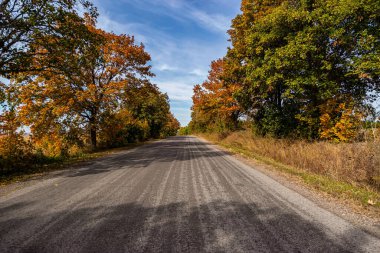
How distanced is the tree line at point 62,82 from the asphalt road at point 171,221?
20.4ft

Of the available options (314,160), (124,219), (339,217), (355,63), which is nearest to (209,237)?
(124,219)

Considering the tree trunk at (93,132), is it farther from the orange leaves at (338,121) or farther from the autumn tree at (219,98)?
the orange leaves at (338,121)

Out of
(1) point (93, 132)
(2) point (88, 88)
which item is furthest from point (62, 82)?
(1) point (93, 132)

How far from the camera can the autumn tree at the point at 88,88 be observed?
499 inches

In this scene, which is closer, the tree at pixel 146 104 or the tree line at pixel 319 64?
the tree line at pixel 319 64

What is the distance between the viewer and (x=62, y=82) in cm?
1420

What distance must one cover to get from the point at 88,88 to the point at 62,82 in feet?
6.01

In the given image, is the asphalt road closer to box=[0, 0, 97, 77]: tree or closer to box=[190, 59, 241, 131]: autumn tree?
box=[0, 0, 97, 77]: tree

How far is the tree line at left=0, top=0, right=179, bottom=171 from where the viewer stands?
28.5 ft

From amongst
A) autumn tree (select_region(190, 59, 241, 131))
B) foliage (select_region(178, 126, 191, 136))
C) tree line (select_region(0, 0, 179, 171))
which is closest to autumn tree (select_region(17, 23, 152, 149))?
A: tree line (select_region(0, 0, 179, 171))

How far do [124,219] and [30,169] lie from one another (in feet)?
28.1

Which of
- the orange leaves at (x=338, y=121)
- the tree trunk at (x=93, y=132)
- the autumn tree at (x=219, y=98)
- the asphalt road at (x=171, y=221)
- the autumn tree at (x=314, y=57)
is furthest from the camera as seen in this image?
the autumn tree at (x=219, y=98)

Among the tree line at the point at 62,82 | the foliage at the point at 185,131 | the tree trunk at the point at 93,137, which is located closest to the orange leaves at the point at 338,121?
the tree line at the point at 62,82

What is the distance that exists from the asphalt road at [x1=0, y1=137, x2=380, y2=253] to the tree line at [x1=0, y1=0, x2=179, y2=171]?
20.4 ft
